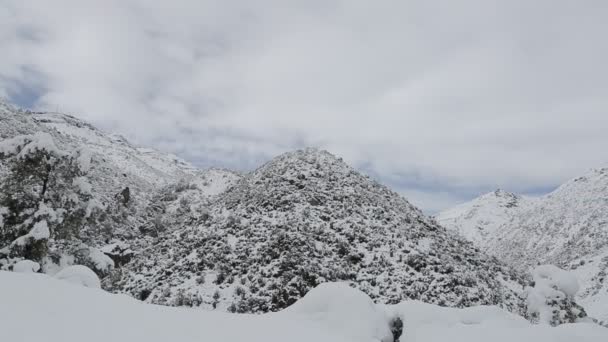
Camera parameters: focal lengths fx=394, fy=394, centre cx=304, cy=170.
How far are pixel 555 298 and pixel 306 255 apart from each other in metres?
13.0

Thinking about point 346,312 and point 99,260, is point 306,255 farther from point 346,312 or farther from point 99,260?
point 346,312

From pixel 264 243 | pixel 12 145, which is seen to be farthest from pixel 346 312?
pixel 264 243

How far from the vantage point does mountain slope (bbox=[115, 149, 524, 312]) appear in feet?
71.5

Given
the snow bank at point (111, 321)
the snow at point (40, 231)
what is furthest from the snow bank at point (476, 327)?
the snow at point (40, 231)

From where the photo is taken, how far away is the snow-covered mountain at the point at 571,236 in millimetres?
41206

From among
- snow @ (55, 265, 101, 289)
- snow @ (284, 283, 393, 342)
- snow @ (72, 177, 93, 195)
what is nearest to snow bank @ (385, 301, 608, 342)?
snow @ (284, 283, 393, 342)

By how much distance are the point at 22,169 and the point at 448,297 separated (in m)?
21.0

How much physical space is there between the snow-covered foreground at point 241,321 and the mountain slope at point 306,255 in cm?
1353

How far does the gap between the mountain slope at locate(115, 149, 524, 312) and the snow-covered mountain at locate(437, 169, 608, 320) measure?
13639mm

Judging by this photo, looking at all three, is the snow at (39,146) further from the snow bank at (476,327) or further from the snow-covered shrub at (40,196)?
the snow bank at (476,327)

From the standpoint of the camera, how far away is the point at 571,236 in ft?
243

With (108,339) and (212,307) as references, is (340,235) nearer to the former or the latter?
(212,307)

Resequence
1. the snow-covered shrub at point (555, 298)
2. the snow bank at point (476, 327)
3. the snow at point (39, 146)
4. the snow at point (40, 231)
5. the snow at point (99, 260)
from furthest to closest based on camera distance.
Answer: the snow at point (99, 260) < the snow-covered shrub at point (555, 298) < the snow at point (39, 146) < the snow at point (40, 231) < the snow bank at point (476, 327)

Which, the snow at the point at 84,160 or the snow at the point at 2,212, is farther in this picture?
the snow at the point at 84,160
